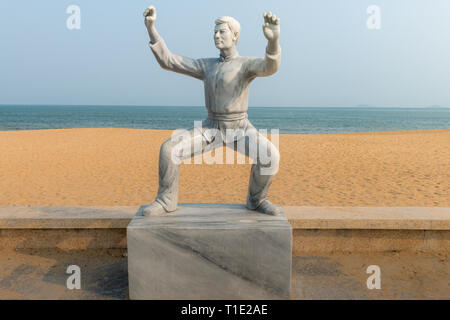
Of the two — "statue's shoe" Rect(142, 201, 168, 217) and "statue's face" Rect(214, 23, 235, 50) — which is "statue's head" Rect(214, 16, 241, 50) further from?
"statue's shoe" Rect(142, 201, 168, 217)

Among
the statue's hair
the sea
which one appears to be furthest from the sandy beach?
the sea

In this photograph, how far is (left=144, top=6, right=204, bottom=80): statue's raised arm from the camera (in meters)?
3.27

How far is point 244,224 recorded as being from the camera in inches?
119

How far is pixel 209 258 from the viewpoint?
119 inches

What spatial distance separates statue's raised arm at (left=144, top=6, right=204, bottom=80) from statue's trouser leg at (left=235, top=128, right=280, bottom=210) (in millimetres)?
757

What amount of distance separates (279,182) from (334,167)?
2.66m

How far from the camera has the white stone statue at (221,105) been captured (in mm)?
3197

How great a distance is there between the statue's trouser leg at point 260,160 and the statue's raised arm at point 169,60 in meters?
0.76

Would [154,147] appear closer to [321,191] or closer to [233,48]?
[321,191]

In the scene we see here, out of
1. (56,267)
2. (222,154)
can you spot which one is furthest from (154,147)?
(56,267)

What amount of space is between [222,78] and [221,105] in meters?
0.23

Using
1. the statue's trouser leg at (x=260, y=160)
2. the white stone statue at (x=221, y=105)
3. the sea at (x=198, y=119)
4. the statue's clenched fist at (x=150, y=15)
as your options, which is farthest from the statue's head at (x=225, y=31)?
the sea at (x=198, y=119)

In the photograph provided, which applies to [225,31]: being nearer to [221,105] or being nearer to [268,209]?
[221,105]

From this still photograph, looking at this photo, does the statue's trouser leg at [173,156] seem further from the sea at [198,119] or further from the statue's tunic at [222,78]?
the sea at [198,119]
